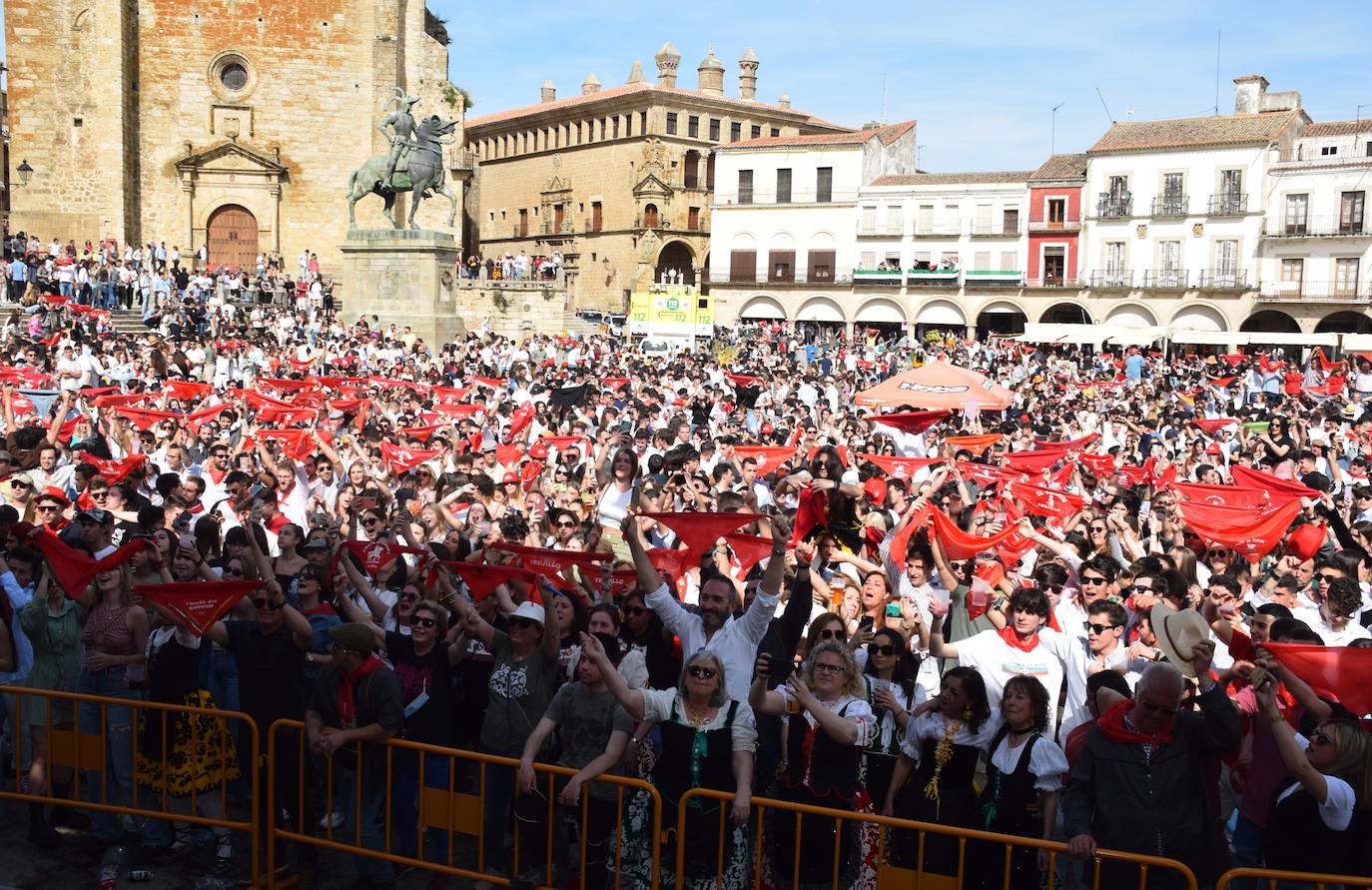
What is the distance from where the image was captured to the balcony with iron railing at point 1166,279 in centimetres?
5231

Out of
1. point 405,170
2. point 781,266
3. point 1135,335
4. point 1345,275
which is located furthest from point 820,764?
point 781,266

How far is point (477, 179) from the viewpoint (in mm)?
Answer: 76062

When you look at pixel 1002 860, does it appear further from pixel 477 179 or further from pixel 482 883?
pixel 477 179

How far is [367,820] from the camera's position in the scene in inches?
242

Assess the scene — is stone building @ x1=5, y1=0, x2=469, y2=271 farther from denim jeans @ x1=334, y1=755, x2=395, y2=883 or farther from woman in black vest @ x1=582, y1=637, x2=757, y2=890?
woman in black vest @ x1=582, y1=637, x2=757, y2=890

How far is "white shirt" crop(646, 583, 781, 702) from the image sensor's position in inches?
235

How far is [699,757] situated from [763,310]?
57050mm

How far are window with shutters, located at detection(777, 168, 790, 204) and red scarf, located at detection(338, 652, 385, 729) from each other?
5663 centimetres

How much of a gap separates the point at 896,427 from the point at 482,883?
8.39 metres

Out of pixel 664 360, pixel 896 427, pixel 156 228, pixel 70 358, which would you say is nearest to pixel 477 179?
pixel 156 228

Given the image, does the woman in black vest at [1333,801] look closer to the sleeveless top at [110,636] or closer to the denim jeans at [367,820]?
the denim jeans at [367,820]

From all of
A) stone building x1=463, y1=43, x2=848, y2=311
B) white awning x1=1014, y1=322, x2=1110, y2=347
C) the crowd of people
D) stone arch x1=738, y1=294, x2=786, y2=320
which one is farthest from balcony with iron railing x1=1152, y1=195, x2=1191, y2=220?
the crowd of people

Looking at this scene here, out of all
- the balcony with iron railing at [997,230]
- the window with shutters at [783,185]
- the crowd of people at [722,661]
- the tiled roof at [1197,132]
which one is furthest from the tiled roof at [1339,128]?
the crowd of people at [722,661]

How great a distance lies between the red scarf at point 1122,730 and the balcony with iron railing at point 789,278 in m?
54.9
